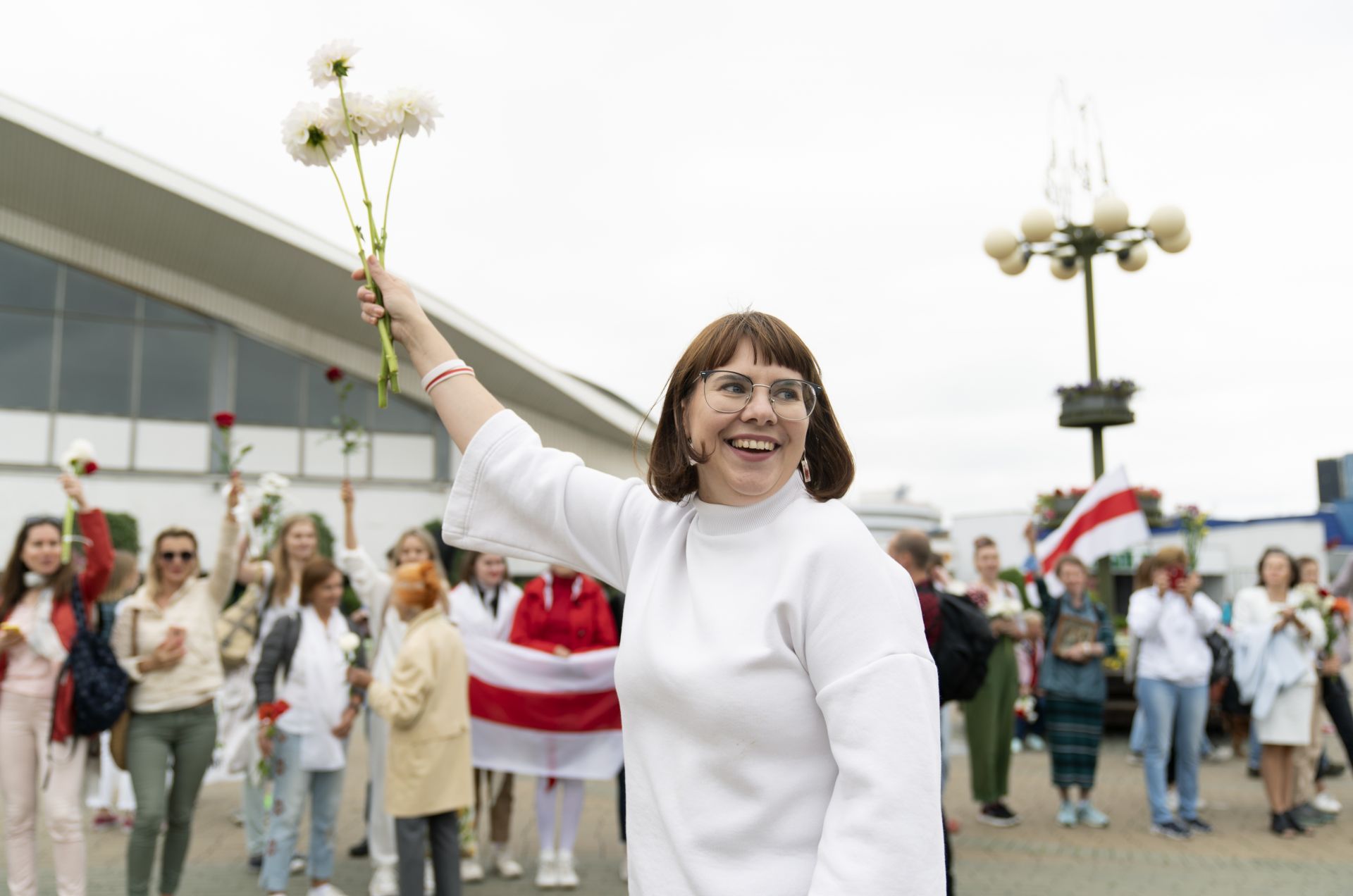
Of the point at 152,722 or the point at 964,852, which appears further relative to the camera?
the point at 964,852

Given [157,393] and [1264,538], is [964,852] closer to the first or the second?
[157,393]

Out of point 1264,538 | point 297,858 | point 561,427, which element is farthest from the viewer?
point 561,427

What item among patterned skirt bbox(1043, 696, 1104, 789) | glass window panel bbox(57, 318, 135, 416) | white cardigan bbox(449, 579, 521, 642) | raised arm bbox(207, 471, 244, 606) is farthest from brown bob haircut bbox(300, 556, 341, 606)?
glass window panel bbox(57, 318, 135, 416)

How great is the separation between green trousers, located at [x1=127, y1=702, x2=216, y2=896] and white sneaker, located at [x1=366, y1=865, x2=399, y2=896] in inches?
42.6

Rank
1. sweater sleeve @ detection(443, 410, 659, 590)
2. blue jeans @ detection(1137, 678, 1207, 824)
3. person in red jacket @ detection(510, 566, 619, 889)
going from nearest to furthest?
sweater sleeve @ detection(443, 410, 659, 590) < person in red jacket @ detection(510, 566, 619, 889) < blue jeans @ detection(1137, 678, 1207, 824)

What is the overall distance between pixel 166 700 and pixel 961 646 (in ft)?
14.2

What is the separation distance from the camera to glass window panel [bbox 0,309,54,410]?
952 inches

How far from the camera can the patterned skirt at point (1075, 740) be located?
28.5ft

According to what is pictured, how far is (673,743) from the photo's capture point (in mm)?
1747

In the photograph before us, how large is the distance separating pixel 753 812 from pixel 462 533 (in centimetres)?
76

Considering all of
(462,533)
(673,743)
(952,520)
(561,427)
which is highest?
(561,427)

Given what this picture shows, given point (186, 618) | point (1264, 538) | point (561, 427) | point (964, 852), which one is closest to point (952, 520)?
point (1264, 538)

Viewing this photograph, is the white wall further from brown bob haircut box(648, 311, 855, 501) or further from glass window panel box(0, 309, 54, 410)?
brown bob haircut box(648, 311, 855, 501)

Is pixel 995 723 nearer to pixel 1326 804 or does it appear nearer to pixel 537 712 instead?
pixel 1326 804
